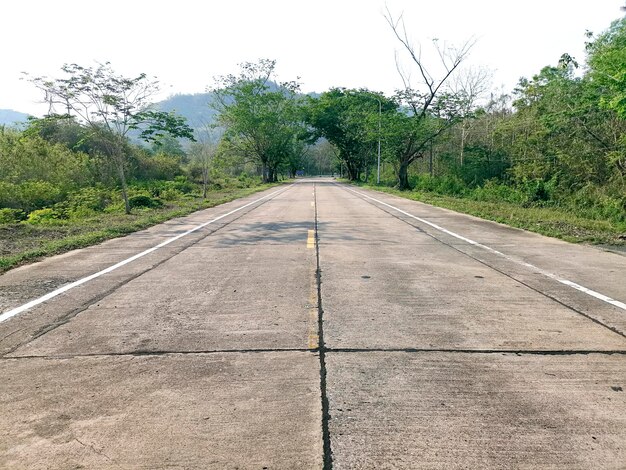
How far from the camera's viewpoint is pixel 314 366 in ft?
12.6

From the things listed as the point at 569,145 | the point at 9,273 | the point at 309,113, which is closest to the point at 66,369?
the point at 9,273

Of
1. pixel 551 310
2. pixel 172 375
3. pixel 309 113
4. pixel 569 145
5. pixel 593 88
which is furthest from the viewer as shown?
pixel 309 113

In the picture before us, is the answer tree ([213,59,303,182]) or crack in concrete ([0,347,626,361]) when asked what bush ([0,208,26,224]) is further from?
tree ([213,59,303,182])

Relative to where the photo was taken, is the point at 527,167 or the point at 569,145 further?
the point at 527,167

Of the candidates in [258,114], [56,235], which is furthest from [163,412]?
[258,114]

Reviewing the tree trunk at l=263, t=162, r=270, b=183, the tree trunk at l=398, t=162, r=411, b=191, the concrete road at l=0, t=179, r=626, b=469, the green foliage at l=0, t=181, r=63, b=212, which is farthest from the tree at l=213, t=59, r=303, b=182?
the concrete road at l=0, t=179, r=626, b=469

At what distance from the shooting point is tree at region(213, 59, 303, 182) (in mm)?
51000

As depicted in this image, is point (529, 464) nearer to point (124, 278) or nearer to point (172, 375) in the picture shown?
point (172, 375)

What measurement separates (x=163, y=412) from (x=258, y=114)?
50.4 m

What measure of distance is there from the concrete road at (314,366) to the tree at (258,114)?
45.3m

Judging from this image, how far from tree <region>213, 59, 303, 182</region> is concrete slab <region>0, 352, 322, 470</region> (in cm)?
4883

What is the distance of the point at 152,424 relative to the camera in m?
3.01

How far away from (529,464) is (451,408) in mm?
652

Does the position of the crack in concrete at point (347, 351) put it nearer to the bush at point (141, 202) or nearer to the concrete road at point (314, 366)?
the concrete road at point (314, 366)
